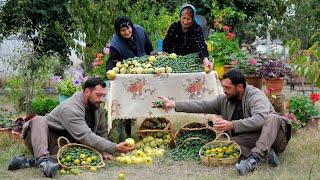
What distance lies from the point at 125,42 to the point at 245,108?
6.75 feet

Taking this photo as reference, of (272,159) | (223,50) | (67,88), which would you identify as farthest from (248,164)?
(223,50)

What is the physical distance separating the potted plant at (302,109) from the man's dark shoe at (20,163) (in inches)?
150

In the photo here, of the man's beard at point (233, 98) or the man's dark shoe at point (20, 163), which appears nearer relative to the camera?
the man's dark shoe at point (20, 163)

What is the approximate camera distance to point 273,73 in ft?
28.5

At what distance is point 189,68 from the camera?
704cm

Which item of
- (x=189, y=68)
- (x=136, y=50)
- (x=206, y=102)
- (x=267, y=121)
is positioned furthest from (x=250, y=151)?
(x=136, y=50)

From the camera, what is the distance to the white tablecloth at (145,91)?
6793 millimetres

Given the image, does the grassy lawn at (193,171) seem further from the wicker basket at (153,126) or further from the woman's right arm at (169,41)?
the woman's right arm at (169,41)

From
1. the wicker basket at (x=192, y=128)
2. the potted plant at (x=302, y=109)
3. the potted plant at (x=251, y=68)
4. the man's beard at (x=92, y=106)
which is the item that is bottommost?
the wicker basket at (x=192, y=128)

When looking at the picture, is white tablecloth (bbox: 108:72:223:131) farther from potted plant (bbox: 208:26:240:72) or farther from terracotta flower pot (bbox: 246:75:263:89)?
potted plant (bbox: 208:26:240:72)

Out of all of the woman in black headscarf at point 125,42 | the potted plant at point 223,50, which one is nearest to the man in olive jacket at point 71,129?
the woman in black headscarf at point 125,42

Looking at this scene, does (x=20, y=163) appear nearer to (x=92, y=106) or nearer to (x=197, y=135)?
(x=92, y=106)

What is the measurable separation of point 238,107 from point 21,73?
4836mm

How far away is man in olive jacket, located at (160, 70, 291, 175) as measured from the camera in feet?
19.2
